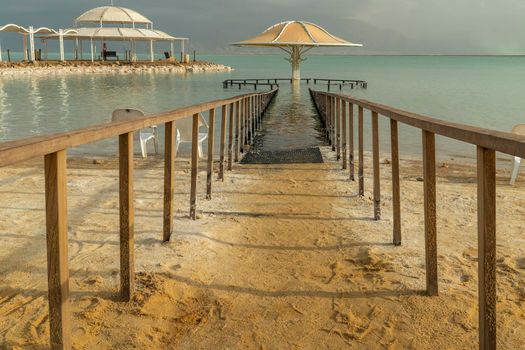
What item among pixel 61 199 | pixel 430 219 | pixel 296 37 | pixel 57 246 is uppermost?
pixel 296 37

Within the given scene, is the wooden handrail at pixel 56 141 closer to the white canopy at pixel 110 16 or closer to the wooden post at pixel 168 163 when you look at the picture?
the wooden post at pixel 168 163

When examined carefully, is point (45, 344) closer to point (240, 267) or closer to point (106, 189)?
point (240, 267)

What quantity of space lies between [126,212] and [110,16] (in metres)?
57.8

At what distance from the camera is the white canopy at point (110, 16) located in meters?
55.4

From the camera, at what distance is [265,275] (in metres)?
3.27

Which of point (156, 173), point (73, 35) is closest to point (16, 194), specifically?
point (156, 173)

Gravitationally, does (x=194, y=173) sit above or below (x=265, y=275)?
above

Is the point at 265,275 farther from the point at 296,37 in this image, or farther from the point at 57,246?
the point at 296,37

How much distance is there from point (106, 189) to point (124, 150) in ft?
10.5

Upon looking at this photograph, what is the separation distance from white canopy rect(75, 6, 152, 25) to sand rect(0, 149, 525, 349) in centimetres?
5435

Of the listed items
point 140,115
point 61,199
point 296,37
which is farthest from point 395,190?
point 296,37

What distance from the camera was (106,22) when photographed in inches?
2191

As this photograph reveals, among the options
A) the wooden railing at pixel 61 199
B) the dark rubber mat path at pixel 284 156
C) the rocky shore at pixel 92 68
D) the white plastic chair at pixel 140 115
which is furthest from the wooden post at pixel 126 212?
the rocky shore at pixel 92 68

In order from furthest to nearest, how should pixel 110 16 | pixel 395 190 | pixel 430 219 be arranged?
pixel 110 16
pixel 395 190
pixel 430 219
